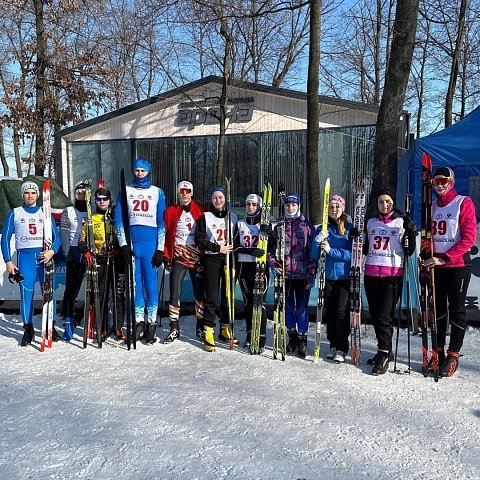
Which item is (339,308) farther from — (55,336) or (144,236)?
(55,336)

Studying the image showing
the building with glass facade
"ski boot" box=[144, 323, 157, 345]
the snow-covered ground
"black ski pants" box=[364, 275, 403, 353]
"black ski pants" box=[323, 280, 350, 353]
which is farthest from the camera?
the building with glass facade

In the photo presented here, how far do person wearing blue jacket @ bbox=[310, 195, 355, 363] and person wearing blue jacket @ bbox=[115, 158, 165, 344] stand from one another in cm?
181

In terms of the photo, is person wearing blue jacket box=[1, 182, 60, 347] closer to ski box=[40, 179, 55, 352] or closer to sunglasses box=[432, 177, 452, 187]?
ski box=[40, 179, 55, 352]

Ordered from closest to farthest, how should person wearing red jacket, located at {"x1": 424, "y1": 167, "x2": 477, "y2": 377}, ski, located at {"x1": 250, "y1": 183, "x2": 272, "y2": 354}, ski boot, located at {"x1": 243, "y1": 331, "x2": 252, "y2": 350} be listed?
person wearing red jacket, located at {"x1": 424, "y1": 167, "x2": 477, "y2": 377}
ski, located at {"x1": 250, "y1": 183, "x2": 272, "y2": 354}
ski boot, located at {"x1": 243, "y1": 331, "x2": 252, "y2": 350}

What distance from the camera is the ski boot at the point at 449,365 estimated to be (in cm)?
412

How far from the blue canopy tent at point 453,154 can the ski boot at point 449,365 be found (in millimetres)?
5577

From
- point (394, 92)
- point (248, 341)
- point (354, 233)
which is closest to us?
point (354, 233)

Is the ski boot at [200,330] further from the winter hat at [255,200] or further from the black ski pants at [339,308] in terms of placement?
the black ski pants at [339,308]

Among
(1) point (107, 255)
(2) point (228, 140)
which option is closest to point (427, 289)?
(1) point (107, 255)

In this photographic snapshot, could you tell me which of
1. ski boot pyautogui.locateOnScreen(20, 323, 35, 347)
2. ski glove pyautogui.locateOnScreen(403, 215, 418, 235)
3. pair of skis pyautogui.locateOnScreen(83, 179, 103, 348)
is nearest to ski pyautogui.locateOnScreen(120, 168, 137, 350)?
pair of skis pyautogui.locateOnScreen(83, 179, 103, 348)

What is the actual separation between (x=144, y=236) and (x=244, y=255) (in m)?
1.15

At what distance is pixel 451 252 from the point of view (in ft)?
13.2

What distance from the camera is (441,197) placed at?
13.6 ft

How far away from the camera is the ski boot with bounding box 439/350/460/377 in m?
4.12
